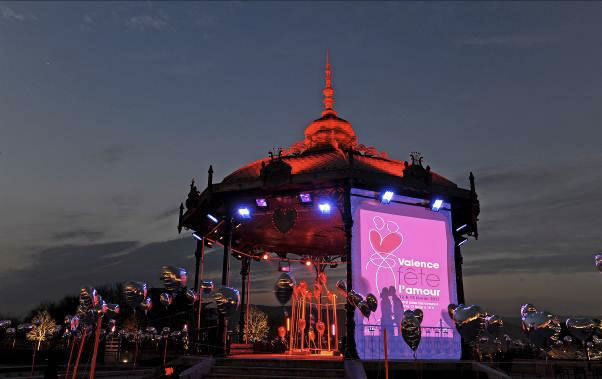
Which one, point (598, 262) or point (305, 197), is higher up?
point (305, 197)

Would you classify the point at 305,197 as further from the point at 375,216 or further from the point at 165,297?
the point at 165,297

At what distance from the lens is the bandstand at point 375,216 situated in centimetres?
1711

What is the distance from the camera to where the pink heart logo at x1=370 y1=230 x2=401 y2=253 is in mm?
17672

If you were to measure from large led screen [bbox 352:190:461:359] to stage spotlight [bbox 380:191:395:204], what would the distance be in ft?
0.57

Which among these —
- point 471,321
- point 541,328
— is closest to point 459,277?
point 541,328

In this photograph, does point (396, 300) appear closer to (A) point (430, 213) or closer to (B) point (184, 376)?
(A) point (430, 213)

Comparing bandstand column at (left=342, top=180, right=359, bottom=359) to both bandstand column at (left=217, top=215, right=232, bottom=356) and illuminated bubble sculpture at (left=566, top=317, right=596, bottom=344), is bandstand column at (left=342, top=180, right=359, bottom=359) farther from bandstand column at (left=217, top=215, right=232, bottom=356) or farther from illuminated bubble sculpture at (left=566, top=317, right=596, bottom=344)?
illuminated bubble sculpture at (left=566, top=317, right=596, bottom=344)

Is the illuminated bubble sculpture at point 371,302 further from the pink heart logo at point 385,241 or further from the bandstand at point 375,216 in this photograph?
the pink heart logo at point 385,241

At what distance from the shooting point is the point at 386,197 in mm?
18188

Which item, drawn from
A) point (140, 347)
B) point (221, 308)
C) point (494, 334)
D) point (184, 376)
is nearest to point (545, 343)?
point (494, 334)

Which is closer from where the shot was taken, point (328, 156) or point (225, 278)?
point (225, 278)

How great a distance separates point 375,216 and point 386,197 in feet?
2.90

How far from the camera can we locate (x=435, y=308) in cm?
1805

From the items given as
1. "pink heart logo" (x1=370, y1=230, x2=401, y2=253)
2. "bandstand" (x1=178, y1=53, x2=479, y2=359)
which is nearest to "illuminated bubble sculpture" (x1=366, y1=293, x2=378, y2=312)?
"bandstand" (x1=178, y1=53, x2=479, y2=359)
